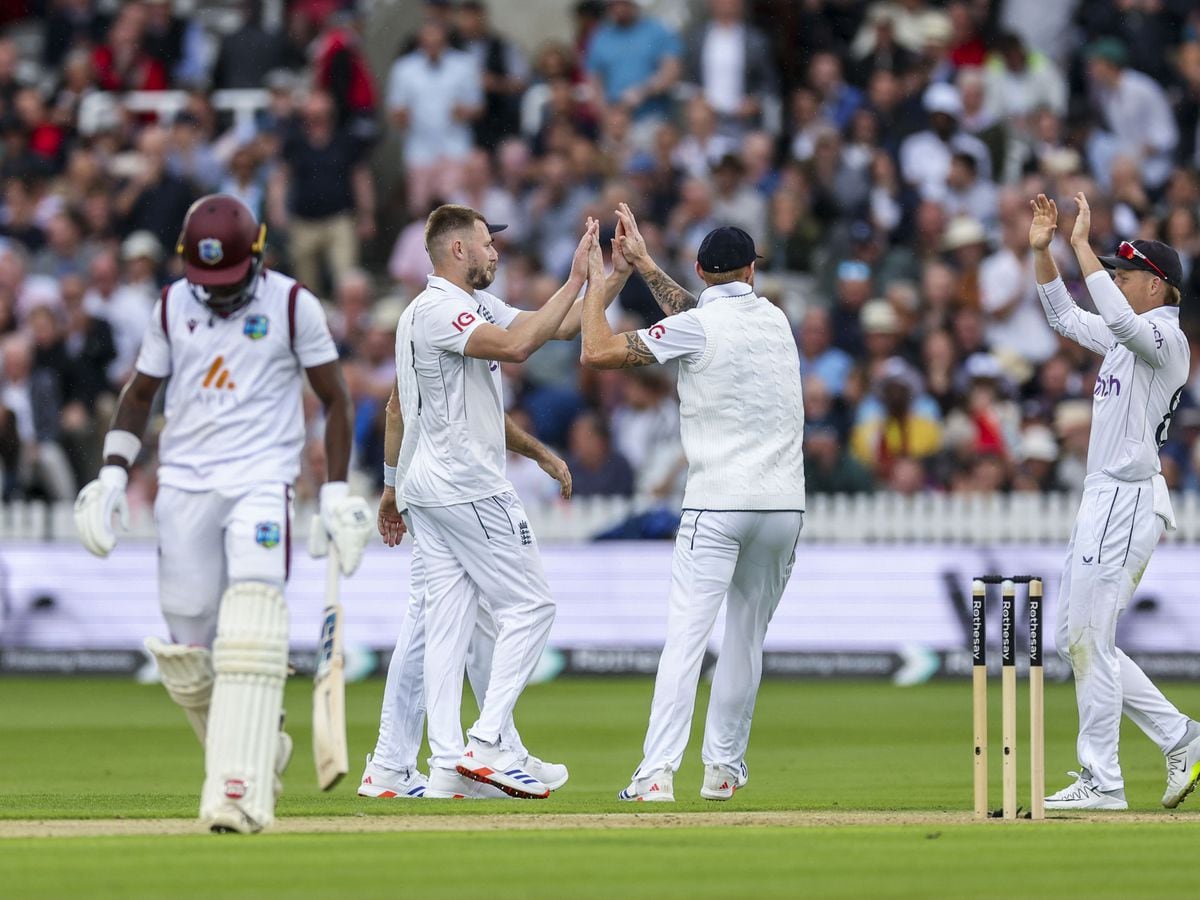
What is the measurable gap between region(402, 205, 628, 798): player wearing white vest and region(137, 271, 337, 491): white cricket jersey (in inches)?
55.0

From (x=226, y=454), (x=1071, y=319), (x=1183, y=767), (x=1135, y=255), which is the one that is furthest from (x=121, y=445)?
(x=1183, y=767)

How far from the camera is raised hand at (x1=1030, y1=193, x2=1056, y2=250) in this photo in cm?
1061

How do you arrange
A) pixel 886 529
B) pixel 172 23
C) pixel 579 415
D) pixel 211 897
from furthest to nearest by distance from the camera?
pixel 172 23 → pixel 579 415 → pixel 886 529 → pixel 211 897

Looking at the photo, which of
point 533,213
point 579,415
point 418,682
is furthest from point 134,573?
point 418,682

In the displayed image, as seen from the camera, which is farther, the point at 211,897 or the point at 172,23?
the point at 172,23

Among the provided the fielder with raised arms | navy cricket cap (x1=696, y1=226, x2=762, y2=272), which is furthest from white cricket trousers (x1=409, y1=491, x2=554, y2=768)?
navy cricket cap (x1=696, y1=226, x2=762, y2=272)

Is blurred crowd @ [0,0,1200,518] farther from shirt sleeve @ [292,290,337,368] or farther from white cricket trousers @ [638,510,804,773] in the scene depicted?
shirt sleeve @ [292,290,337,368]

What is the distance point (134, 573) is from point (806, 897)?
13.2 metres

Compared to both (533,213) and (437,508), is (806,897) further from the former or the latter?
(533,213)

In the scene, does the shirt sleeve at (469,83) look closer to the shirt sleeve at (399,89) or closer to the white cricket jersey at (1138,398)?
the shirt sleeve at (399,89)

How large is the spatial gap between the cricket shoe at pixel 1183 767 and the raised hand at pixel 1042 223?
7.54 feet

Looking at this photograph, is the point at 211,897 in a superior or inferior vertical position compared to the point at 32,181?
inferior

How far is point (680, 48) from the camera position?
24.0 metres

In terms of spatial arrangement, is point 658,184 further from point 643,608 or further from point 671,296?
point 671,296
